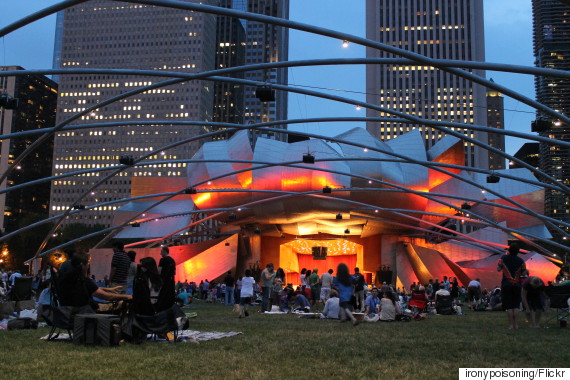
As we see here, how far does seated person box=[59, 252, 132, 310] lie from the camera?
1055cm

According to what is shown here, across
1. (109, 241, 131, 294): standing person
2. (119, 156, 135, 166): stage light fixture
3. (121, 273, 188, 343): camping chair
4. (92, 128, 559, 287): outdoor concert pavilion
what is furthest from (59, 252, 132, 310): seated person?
(92, 128, 559, 287): outdoor concert pavilion

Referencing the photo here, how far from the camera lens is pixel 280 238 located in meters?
52.3

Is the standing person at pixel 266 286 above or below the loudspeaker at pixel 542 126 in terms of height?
below

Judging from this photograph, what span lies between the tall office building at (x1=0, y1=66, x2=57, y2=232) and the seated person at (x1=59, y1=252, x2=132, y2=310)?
139918 millimetres

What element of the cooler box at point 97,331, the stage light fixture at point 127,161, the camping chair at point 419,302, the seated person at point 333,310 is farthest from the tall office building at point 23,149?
the cooler box at point 97,331

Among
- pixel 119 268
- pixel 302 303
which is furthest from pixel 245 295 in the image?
pixel 119 268

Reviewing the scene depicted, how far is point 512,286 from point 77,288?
29.4 feet

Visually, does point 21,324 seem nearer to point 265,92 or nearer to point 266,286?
point 265,92

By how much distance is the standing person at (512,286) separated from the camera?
13.0 metres

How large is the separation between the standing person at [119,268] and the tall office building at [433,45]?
109366 millimetres

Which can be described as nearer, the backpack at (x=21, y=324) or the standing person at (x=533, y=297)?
the backpack at (x=21, y=324)

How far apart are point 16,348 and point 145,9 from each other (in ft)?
522

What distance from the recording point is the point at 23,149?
14788 cm

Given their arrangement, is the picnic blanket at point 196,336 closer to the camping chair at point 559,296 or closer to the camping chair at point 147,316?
the camping chair at point 147,316
